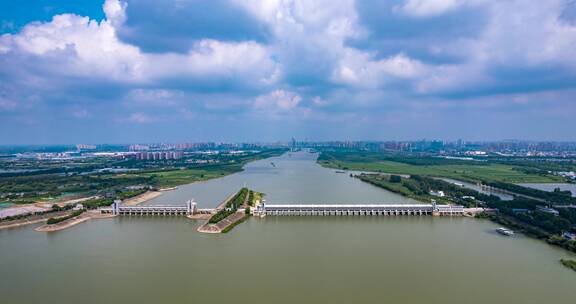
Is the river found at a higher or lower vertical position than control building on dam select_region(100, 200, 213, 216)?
lower

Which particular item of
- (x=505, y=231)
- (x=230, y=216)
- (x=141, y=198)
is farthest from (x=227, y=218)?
(x=505, y=231)

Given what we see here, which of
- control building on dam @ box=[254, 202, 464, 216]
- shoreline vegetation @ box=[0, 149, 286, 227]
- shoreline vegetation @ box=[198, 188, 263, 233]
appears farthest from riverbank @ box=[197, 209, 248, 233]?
shoreline vegetation @ box=[0, 149, 286, 227]

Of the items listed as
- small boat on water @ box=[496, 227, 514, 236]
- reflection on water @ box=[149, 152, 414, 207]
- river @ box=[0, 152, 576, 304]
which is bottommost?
river @ box=[0, 152, 576, 304]

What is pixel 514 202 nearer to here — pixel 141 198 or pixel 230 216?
pixel 230 216

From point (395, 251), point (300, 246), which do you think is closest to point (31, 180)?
point (300, 246)

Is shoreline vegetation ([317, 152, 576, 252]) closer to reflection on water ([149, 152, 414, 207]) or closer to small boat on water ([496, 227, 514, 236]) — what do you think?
small boat on water ([496, 227, 514, 236])

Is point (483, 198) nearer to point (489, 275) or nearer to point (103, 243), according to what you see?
point (489, 275)
